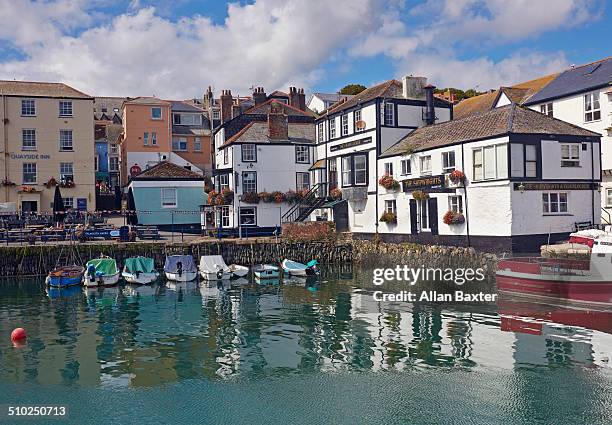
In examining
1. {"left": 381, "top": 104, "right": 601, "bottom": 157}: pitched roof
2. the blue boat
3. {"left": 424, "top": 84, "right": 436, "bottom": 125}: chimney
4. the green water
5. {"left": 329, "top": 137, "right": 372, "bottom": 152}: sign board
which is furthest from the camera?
{"left": 424, "top": 84, "right": 436, "bottom": 125}: chimney

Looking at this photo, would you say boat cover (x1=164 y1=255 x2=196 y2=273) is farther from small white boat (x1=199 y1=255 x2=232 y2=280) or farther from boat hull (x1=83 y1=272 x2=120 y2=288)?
Answer: boat hull (x1=83 y1=272 x2=120 y2=288)

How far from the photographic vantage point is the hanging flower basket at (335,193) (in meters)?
48.1

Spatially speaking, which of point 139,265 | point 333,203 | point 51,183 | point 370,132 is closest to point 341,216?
point 333,203

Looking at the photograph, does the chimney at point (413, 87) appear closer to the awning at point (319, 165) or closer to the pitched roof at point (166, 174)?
the awning at point (319, 165)

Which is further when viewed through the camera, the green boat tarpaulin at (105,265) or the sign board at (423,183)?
the sign board at (423,183)

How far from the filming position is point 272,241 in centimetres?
4506

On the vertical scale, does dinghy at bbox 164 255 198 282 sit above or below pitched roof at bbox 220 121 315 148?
below

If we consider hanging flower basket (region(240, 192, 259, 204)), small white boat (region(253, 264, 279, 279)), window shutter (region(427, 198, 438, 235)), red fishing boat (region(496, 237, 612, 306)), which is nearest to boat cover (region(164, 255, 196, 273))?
small white boat (region(253, 264, 279, 279))

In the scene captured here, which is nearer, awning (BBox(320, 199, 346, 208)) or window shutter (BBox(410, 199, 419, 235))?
window shutter (BBox(410, 199, 419, 235))

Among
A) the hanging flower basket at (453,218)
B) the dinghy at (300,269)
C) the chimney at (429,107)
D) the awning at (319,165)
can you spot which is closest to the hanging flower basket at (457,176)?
the hanging flower basket at (453,218)

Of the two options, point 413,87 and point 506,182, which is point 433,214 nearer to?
point 506,182

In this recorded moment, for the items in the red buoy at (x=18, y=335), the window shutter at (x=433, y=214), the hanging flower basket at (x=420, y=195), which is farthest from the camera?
the hanging flower basket at (x=420, y=195)

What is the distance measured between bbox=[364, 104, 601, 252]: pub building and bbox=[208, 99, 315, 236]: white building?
1503 centimetres

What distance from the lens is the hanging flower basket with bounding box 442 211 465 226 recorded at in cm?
3672
